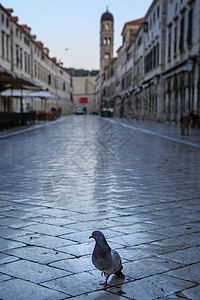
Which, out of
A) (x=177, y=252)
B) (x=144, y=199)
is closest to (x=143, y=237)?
(x=177, y=252)

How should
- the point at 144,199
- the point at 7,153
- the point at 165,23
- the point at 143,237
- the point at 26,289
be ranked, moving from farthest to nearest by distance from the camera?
the point at 165,23
the point at 7,153
the point at 144,199
the point at 143,237
the point at 26,289

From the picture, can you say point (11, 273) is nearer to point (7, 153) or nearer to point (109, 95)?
point (7, 153)

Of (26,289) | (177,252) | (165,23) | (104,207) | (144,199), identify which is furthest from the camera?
(165,23)

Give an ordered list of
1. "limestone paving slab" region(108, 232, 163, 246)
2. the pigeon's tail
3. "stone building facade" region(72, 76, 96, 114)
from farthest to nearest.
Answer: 1. "stone building facade" region(72, 76, 96, 114)
2. "limestone paving slab" region(108, 232, 163, 246)
3. the pigeon's tail

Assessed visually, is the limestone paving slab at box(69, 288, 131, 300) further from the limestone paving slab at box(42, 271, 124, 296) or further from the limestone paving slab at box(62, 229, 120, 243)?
the limestone paving slab at box(62, 229, 120, 243)

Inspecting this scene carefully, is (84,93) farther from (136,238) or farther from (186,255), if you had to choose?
(186,255)

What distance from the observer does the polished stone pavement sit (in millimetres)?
2305

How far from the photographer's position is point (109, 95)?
266 ft

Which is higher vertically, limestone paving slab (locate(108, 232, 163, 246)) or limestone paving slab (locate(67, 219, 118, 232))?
limestone paving slab (locate(67, 219, 118, 232))

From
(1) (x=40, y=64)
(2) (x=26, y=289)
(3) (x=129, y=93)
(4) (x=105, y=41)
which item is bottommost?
(2) (x=26, y=289)

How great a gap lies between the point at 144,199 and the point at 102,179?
1500 millimetres

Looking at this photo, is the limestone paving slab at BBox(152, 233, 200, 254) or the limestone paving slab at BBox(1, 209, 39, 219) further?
the limestone paving slab at BBox(1, 209, 39, 219)

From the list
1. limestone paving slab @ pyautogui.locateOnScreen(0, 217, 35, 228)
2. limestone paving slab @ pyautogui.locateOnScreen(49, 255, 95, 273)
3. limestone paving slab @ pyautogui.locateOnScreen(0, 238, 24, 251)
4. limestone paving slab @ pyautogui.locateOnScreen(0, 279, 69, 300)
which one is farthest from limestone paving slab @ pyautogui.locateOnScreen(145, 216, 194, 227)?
limestone paving slab @ pyautogui.locateOnScreen(0, 279, 69, 300)

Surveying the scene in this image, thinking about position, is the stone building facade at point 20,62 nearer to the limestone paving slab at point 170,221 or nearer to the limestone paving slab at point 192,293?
the limestone paving slab at point 170,221
